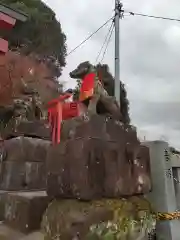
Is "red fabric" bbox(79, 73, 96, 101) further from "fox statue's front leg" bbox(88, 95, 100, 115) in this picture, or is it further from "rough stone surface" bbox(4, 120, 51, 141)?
"rough stone surface" bbox(4, 120, 51, 141)

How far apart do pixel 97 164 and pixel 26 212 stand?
1.04 m

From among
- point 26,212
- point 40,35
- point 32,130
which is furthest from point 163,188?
point 40,35

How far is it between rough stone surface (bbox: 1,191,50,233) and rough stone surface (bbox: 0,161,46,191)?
140 cm

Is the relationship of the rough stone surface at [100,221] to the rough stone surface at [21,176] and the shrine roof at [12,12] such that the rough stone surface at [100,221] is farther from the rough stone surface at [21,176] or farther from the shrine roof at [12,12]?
the shrine roof at [12,12]

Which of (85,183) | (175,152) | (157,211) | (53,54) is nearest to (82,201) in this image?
(85,183)

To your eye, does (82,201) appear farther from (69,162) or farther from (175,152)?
(175,152)

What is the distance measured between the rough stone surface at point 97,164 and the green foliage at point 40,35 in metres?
16.5

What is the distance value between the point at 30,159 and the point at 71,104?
168 cm

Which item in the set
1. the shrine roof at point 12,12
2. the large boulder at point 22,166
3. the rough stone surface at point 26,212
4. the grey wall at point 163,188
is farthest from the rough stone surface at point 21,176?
the shrine roof at point 12,12

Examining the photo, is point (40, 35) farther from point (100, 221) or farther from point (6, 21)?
point (100, 221)

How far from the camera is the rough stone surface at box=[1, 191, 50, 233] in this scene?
261 centimetres

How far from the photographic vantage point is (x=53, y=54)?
781 inches

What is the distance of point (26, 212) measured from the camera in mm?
2611

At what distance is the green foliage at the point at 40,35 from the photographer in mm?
17719
